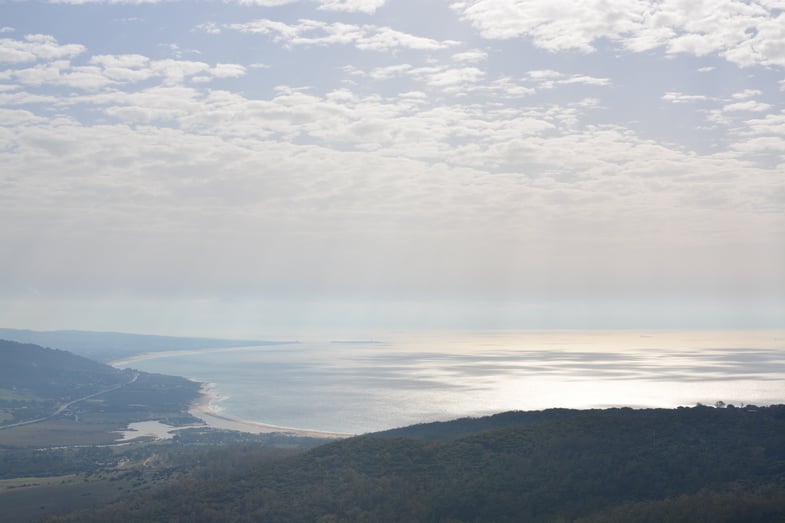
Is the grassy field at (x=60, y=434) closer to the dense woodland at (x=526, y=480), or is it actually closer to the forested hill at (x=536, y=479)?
the dense woodland at (x=526, y=480)

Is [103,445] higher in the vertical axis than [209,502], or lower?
lower

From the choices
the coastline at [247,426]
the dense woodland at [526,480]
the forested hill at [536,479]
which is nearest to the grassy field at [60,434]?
the coastline at [247,426]

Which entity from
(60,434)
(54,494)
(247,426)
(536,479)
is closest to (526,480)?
(536,479)

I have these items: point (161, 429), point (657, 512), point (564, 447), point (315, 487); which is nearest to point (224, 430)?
point (161, 429)

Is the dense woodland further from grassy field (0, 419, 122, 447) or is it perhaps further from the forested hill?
grassy field (0, 419, 122, 447)

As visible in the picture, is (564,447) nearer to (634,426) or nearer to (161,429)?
(634,426)

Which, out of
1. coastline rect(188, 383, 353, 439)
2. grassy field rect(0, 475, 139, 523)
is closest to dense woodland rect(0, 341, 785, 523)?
grassy field rect(0, 475, 139, 523)

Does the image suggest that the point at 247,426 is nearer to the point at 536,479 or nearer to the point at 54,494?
the point at 54,494

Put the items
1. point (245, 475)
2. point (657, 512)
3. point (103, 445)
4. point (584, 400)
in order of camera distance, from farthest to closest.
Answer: point (584, 400) < point (103, 445) < point (245, 475) < point (657, 512)
